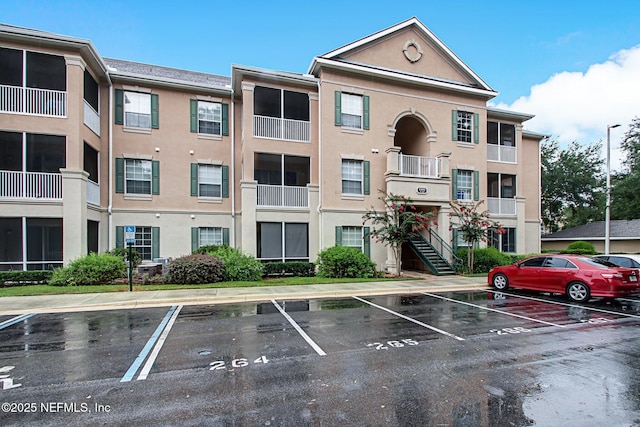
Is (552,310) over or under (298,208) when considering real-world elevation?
under

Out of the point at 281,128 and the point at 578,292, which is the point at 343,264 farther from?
the point at 578,292

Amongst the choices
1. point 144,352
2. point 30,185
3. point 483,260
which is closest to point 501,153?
point 483,260

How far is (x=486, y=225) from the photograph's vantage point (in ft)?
58.2

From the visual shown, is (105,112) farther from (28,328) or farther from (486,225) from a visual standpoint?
(486,225)

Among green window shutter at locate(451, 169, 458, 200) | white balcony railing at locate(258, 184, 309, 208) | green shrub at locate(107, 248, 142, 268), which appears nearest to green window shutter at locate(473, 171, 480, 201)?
green window shutter at locate(451, 169, 458, 200)

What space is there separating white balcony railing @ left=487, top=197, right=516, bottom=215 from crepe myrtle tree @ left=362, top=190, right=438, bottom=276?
638 centimetres

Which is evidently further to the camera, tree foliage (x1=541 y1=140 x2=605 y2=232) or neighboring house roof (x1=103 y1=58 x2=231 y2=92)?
tree foliage (x1=541 y1=140 x2=605 y2=232)

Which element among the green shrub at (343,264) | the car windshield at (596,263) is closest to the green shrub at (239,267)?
the green shrub at (343,264)

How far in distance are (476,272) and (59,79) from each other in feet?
70.7

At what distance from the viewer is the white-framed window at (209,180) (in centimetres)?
1844

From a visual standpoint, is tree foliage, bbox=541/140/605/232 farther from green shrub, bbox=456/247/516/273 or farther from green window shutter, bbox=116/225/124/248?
green window shutter, bbox=116/225/124/248

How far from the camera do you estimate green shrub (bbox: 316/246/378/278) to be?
15.9m

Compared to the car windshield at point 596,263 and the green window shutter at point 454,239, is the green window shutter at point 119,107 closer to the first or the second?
the green window shutter at point 454,239

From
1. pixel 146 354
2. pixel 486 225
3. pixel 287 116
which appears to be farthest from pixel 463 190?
pixel 146 354
